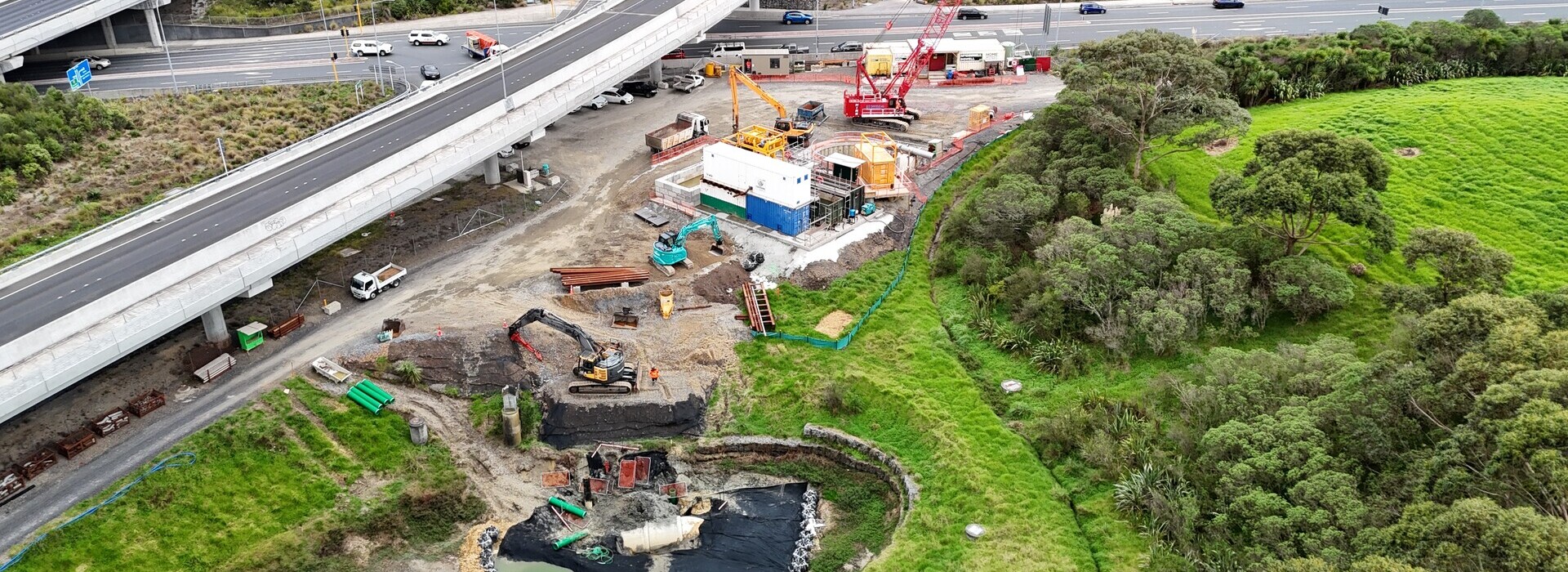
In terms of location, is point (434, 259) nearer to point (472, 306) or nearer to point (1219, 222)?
point (472, 306)

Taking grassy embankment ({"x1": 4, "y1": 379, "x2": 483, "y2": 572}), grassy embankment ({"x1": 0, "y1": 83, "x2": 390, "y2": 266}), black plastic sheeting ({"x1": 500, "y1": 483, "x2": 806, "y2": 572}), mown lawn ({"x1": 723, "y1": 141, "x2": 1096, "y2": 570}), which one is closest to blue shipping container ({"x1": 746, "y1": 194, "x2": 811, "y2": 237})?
mown lawn ({"x1": 723, "y1": 141, "x2": 1096, "y2": 570})

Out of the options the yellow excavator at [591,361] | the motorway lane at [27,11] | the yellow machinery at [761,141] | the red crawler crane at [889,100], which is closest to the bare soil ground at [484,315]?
the yellow excavator at [591,361]

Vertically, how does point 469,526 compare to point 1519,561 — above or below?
below

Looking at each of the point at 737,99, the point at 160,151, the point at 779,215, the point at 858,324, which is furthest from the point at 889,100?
the point at 160,151

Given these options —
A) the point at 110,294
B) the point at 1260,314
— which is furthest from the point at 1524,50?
the point at 110,294

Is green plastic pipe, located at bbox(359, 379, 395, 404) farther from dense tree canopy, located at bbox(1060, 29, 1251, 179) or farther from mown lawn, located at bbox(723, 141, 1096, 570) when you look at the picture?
dense tree canopy, located at bbox(1060, 29, 1251, 179)

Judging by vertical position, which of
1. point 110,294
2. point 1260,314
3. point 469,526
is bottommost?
point 469,526
